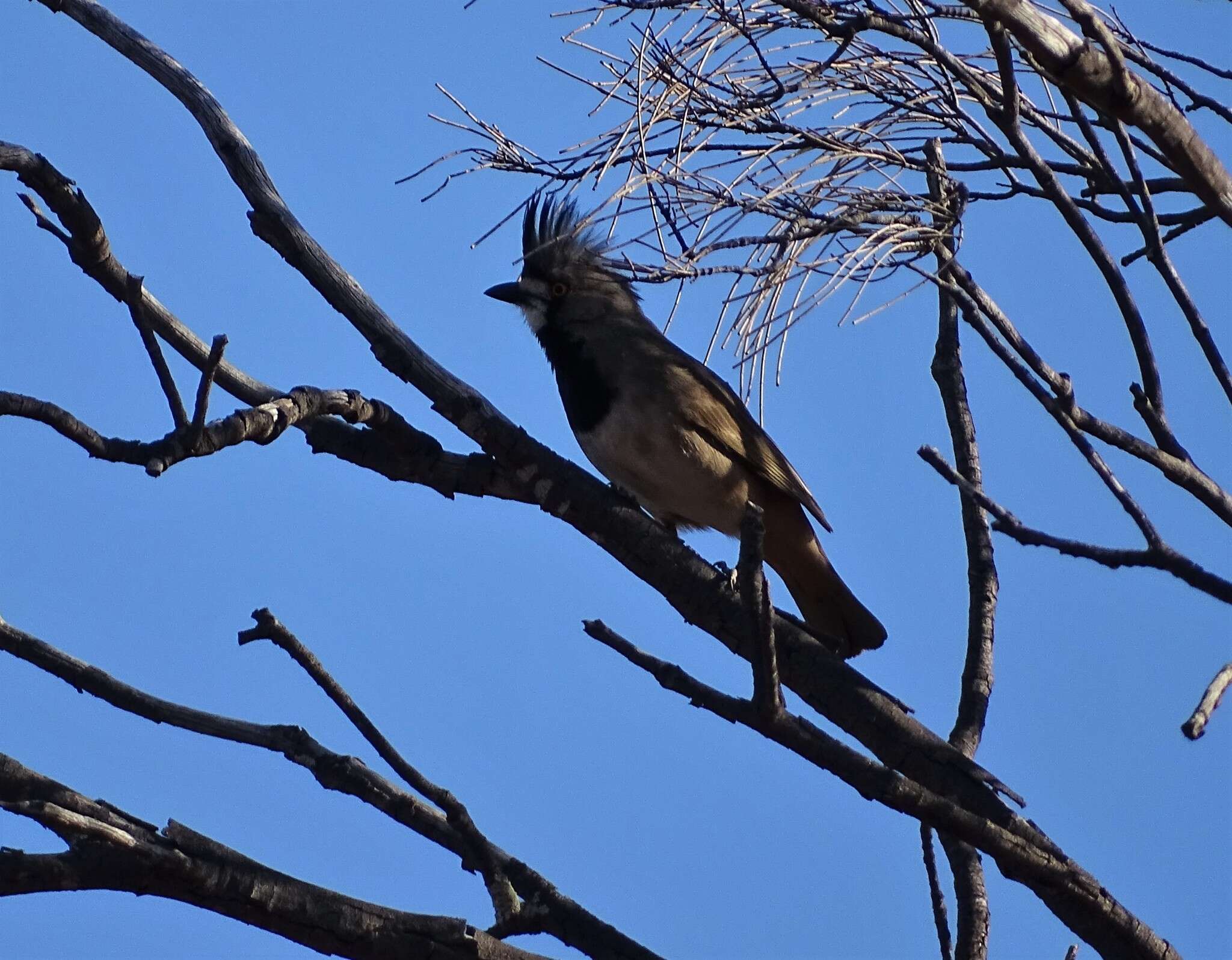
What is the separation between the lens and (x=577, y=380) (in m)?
5.61

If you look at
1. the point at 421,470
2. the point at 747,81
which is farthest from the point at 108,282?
the point at 747,81

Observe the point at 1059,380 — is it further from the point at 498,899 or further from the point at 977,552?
the point at 977,552

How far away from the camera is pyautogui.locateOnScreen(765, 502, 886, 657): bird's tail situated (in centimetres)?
550

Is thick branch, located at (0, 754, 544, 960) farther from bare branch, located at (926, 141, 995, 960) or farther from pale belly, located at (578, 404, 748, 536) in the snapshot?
pale belly, located at (578, 404, 748, 536)

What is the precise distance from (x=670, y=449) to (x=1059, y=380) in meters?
3.19

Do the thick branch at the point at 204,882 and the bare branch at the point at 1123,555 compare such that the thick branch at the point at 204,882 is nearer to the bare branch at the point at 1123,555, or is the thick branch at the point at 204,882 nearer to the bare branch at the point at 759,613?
the bare branch at the point at 759,613

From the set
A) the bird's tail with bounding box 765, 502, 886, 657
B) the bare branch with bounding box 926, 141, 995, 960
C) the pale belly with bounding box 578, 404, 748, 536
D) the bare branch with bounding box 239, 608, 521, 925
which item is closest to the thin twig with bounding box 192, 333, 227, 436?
the bare branch with bounding box 239, 608, 521, 925

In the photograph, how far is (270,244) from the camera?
142 inches

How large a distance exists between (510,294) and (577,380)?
66 cm

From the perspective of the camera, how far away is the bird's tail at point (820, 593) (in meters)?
5.50

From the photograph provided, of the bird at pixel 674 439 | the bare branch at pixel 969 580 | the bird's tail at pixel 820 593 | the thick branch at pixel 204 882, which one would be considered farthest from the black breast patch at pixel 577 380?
the thick branch at pixel 204 882

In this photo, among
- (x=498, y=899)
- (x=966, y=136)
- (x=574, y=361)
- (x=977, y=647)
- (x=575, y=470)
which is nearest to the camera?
(x=498, y=899)

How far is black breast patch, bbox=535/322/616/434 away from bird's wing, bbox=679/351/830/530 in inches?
13.2

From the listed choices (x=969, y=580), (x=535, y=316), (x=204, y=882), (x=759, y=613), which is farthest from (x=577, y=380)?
(x=204, y=882)
